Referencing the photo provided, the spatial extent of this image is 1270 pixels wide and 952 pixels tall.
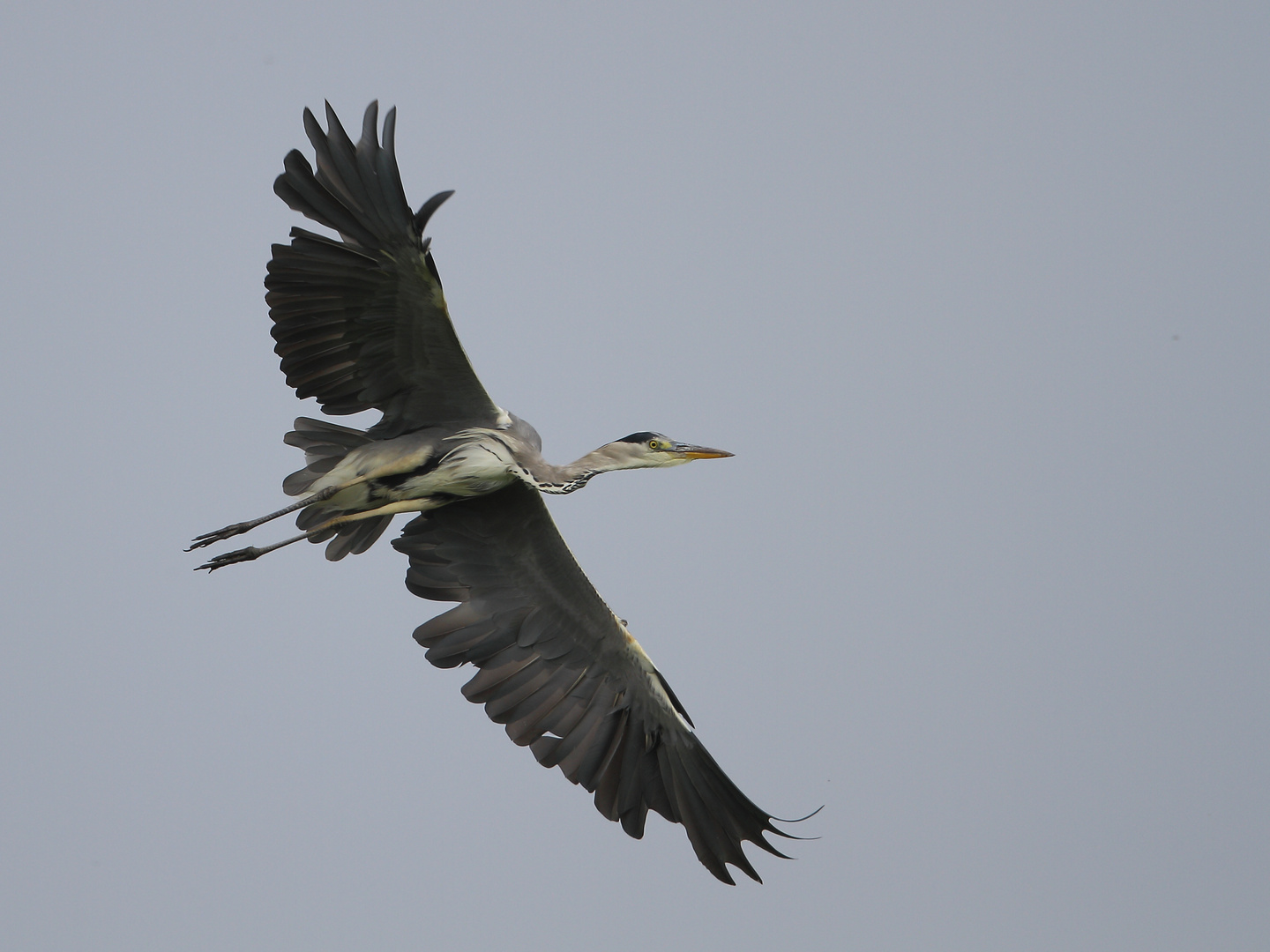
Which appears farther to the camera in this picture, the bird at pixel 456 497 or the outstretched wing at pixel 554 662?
the outstretched wing at pixel 554 662

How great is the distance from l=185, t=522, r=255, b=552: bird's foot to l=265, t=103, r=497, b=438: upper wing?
91 cm

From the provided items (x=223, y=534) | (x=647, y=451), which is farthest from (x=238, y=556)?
(x=647, y=451)

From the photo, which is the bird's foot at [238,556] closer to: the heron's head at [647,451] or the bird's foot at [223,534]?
the bird's foot at [223,534]

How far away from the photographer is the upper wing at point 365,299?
718 centimetres

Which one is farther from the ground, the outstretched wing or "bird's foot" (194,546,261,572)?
"bird's foot" (194,546,261,572)

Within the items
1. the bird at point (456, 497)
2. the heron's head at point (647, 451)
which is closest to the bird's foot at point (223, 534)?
the bird at point (456, 497)

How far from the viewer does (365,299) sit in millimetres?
7641

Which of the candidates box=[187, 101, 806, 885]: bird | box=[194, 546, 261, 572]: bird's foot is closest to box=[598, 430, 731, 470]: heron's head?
box=[187, 101, 806, 885]: bird

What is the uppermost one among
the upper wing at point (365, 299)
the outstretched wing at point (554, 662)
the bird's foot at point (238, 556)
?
the upper wing at point (365, 299)

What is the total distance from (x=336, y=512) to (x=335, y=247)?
6.19 ft

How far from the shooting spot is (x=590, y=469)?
27.6 feet

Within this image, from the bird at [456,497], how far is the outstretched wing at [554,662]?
1 cm

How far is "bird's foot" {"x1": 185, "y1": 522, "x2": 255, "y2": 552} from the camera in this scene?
320 inches

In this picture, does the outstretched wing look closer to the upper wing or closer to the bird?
the bird
